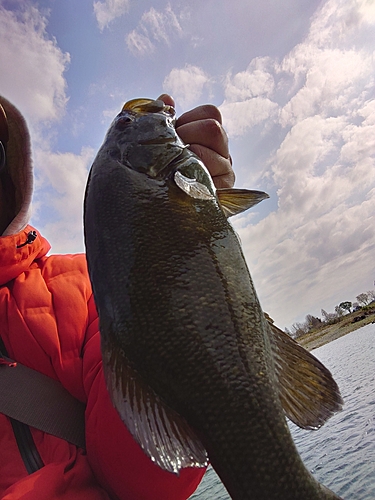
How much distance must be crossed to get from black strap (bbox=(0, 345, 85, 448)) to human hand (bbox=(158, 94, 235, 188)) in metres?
1.74

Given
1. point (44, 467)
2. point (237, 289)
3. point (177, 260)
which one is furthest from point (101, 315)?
point (44, 467)

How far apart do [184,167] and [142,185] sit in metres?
0.27

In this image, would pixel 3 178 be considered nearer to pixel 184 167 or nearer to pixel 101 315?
pixel 184 167

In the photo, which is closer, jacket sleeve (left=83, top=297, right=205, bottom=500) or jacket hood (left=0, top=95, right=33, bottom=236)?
jacket sleeve (left=83, top=297, right=205, bottom=500)

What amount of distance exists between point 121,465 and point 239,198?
1.63m

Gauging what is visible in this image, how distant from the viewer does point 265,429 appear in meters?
1.40

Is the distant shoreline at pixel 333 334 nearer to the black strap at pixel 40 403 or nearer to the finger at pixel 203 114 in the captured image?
the black strap at pixel 40 403

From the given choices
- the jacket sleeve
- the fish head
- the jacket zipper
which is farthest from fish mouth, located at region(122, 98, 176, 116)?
the jacket zipper

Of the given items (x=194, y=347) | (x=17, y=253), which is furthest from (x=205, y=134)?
(x=17, y=253)

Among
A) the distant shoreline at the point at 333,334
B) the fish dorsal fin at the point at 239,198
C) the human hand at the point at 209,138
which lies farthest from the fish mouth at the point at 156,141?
the distant shoreline at the point at 333,334

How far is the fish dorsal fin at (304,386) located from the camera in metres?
1.53

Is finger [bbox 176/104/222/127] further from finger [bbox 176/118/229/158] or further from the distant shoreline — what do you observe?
the distant shoreline

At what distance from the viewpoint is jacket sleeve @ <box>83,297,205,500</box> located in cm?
199

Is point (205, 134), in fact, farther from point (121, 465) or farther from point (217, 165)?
point (121, 465)
